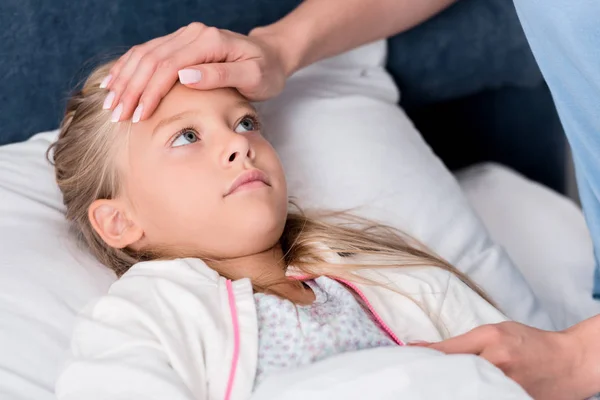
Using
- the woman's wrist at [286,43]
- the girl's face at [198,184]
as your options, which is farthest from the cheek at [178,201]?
the woman's wrist at [286,43]

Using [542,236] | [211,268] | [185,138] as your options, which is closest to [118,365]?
[211,268]

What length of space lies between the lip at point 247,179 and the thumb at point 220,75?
0.13 metres

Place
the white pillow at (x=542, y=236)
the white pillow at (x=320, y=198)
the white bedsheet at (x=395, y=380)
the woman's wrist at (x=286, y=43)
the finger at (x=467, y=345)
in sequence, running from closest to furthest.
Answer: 1. the white bedsheet at (x=395, y=380)
2. the finger at (x=467, y=345)
3. the white pillow at (x=320, y=198)
4. the woman's wrist at (x=286, y=43)
5. the white pillow at (x=542, y=236)

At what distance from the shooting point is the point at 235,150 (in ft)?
3.50

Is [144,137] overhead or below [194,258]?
overhead

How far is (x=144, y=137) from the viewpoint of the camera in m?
1.09

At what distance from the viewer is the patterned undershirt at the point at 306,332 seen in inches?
38.1

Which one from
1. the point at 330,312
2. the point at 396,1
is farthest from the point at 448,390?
the point at 396,1

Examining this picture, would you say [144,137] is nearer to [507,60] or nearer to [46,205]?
[46,205]

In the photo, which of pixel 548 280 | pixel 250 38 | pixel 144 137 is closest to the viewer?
pixel 144 137

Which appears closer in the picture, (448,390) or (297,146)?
(448,390)

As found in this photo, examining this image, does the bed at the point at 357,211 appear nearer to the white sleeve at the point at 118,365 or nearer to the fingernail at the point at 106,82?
the white sleeve at the point at 118,365

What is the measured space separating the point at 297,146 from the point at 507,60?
545 millimetres

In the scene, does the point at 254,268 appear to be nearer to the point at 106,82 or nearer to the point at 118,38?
the point at 106,82
